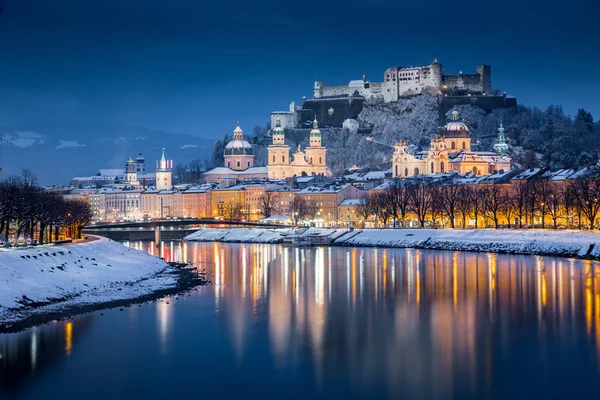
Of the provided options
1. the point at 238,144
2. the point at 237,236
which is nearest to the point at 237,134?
the point at 238,144

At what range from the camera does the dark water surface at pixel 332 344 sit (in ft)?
66.1

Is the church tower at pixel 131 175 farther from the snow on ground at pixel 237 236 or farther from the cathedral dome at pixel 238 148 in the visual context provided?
the snow on ground at pixel 237 236

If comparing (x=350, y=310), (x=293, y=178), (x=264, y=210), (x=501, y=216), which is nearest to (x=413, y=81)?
(x=293, y=178)

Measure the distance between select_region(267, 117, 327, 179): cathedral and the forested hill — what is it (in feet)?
10.3

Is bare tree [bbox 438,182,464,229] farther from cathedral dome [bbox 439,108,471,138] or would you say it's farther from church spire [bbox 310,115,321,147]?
church spire [bbox 310,115,321,147]

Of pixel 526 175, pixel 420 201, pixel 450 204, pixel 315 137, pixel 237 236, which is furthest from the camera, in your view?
pixel 315 137

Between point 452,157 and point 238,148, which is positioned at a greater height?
point 238,148

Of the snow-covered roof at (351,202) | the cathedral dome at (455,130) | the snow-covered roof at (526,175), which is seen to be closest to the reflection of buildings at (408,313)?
the snow-covered roof at (526,175)

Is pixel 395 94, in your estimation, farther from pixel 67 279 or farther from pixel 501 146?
pixel 67 279

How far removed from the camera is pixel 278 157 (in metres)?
138

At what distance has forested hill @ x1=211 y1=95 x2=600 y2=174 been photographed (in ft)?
396

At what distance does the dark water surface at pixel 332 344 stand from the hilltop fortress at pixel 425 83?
96.7 metres

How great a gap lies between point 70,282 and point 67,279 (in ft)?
1.01

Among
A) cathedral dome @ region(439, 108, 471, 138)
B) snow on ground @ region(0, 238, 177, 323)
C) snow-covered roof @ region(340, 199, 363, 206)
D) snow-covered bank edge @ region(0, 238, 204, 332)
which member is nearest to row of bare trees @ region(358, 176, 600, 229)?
snow-covered roof @ region(340, 199, 363, 206)
